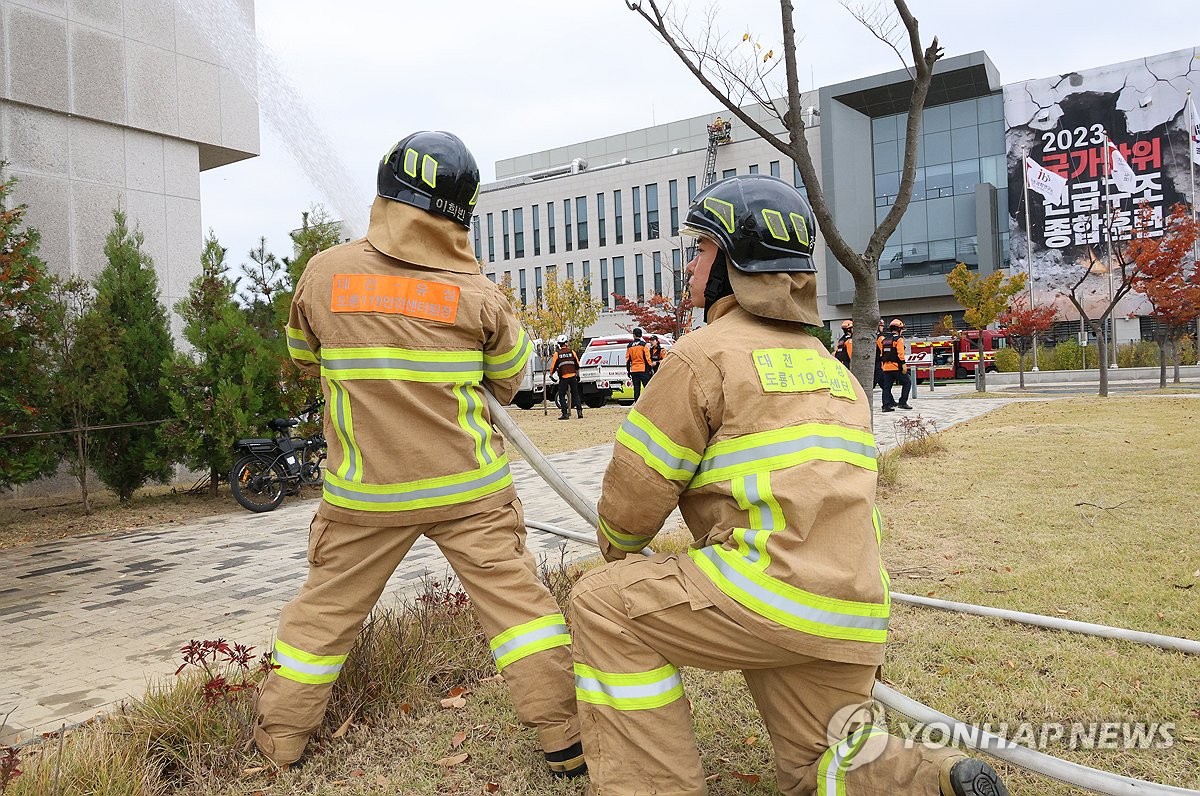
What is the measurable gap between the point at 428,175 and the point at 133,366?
7.16 metres

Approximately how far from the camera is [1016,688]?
3.37 metres

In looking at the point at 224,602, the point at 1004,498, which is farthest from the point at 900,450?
the point at 224,602

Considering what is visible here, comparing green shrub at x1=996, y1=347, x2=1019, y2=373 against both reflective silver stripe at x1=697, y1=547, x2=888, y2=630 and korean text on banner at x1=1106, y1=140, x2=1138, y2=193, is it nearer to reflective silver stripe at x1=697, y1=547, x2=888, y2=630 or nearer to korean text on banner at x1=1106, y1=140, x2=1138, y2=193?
korean text on banner at x1=1106, y1=140, x2=1138, y2=193

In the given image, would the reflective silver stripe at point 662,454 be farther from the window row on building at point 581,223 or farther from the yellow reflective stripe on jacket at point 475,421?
the window row on building at point 581,223

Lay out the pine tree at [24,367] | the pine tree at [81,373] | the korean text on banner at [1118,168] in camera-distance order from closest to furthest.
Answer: the pine tree at [24,367] → the pine tree at [81,373] → the korean text on banner at [1118,168]

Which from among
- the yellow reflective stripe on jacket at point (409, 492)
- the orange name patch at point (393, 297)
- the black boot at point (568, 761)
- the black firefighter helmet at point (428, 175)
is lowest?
the black boot at point (568, 761)

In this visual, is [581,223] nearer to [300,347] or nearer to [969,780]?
[300,347]

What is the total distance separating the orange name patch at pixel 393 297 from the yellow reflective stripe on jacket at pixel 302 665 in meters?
1.16

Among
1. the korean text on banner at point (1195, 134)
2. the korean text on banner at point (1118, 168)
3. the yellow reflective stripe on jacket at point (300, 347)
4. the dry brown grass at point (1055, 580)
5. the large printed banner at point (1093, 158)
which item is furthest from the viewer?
the korean text on banner at point (1118, 168)

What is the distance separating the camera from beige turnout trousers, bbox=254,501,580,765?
9.00 ft

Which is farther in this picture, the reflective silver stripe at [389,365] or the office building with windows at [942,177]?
the office building with windows at [942,177]

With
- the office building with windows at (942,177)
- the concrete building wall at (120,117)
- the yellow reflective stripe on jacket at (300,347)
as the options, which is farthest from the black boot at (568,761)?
the office building with windows at (942,177)

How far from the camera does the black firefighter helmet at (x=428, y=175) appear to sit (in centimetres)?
289

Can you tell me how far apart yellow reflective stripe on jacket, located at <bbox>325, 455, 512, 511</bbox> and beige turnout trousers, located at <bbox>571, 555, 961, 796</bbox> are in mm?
688
